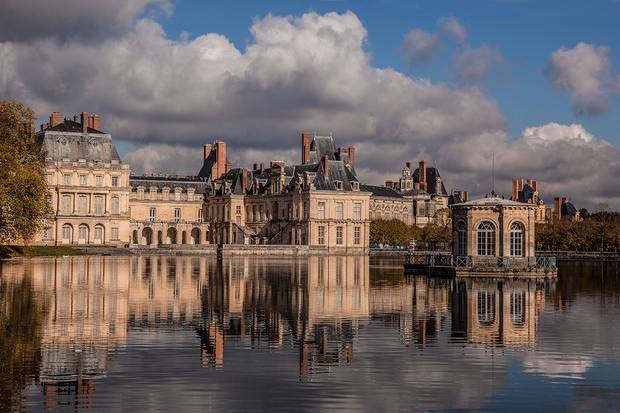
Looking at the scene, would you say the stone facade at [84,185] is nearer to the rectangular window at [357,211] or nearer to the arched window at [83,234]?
the arched window at [83,234]

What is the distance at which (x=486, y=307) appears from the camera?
2783cm

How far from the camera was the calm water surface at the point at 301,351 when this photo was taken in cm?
1296

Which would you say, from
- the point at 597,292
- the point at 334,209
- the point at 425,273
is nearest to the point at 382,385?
the point at 597,292

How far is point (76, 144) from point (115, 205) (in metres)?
7.19

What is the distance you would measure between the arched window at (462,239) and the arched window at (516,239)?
235 cm

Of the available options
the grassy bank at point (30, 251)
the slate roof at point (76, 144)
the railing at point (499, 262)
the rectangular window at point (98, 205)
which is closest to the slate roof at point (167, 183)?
the rectangular window at point (98, 205)

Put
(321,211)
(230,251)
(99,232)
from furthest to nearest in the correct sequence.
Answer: (321,211), (99,232), (230,251)

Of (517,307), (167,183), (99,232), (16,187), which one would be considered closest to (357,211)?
(167,183)

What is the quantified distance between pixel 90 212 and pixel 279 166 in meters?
24.4

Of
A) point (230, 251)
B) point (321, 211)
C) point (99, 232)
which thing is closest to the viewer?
point (230, 251)

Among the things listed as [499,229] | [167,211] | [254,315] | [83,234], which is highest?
[167,211]

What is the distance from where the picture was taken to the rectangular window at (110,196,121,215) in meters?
93.2

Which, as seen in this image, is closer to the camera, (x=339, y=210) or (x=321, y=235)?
(x=321, y=235)

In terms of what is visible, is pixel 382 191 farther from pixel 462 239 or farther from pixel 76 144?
pixel 462 239
